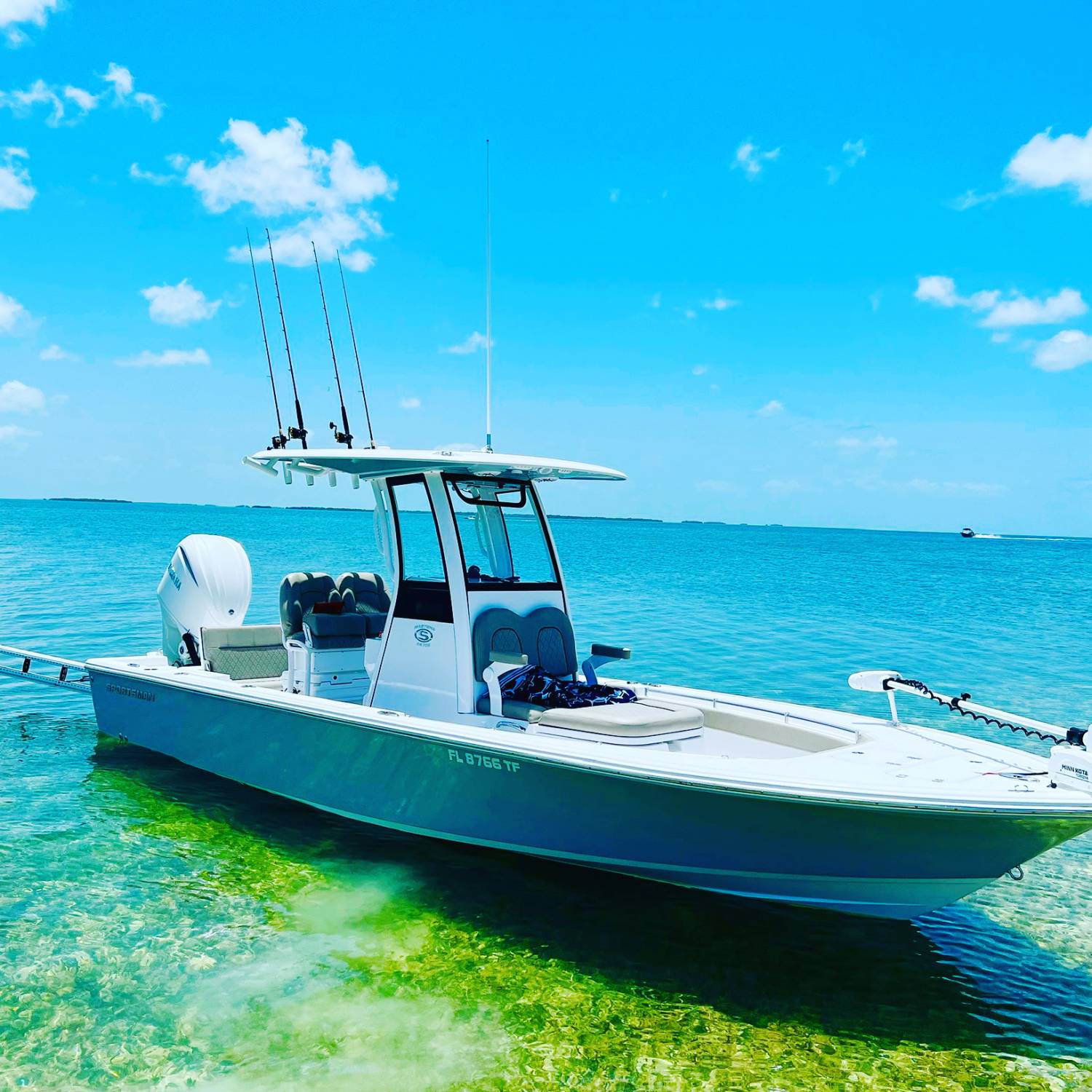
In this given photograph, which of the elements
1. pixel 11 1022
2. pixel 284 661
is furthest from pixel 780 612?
pixel 11 1022

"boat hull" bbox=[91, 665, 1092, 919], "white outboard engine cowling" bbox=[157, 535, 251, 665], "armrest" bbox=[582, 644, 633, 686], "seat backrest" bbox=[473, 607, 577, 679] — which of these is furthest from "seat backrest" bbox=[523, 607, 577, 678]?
"white outboard engine cowling" bbox=[157, 535, 251, 665]

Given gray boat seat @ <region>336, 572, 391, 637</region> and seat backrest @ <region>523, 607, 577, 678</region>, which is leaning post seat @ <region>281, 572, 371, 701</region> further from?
seat backrest @ <region>523, 607, 577, 678</region>

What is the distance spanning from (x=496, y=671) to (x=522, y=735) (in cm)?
75

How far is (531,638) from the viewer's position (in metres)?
6.68

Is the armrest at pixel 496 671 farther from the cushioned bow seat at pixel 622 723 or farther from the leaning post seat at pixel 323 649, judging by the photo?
the leaning post seat at pixel 323 649

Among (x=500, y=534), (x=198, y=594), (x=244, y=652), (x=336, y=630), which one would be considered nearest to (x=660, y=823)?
(x=500, y=534)

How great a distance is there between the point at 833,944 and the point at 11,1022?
4.37 metres

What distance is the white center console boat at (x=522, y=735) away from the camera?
480 centimetres

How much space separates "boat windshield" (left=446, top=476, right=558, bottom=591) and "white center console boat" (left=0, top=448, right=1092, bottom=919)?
0.06ft

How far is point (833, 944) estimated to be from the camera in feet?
17.8

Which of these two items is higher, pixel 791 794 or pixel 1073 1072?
pixel 791 794

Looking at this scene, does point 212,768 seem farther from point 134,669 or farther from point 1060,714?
point 1060,714

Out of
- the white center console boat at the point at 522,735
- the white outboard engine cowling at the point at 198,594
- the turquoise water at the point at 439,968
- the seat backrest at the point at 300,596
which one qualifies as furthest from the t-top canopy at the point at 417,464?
the turquoise water at the point at 439,968

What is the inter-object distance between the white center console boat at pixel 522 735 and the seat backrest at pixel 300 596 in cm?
2
